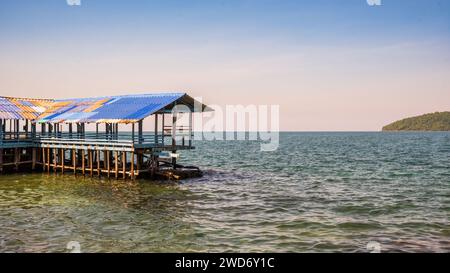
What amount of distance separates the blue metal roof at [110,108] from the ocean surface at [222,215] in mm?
4567

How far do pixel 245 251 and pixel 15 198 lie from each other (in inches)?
578

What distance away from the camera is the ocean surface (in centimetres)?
1463

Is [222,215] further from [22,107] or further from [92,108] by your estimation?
[22,107]

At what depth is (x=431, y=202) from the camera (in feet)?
75.6

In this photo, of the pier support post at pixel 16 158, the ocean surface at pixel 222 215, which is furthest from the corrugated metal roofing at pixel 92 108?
the ocean surface at pixel 222 215

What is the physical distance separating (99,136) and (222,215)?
1724 cm

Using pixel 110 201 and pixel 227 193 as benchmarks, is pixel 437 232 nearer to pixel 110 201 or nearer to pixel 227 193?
pixel 227 193

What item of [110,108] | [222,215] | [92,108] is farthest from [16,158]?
[222,215]

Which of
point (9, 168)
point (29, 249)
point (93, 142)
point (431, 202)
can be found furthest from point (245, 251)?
point (9, 168)

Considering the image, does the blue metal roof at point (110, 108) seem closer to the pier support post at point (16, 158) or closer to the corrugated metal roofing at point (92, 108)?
the corrugated metal roofing at point (92, 108)
